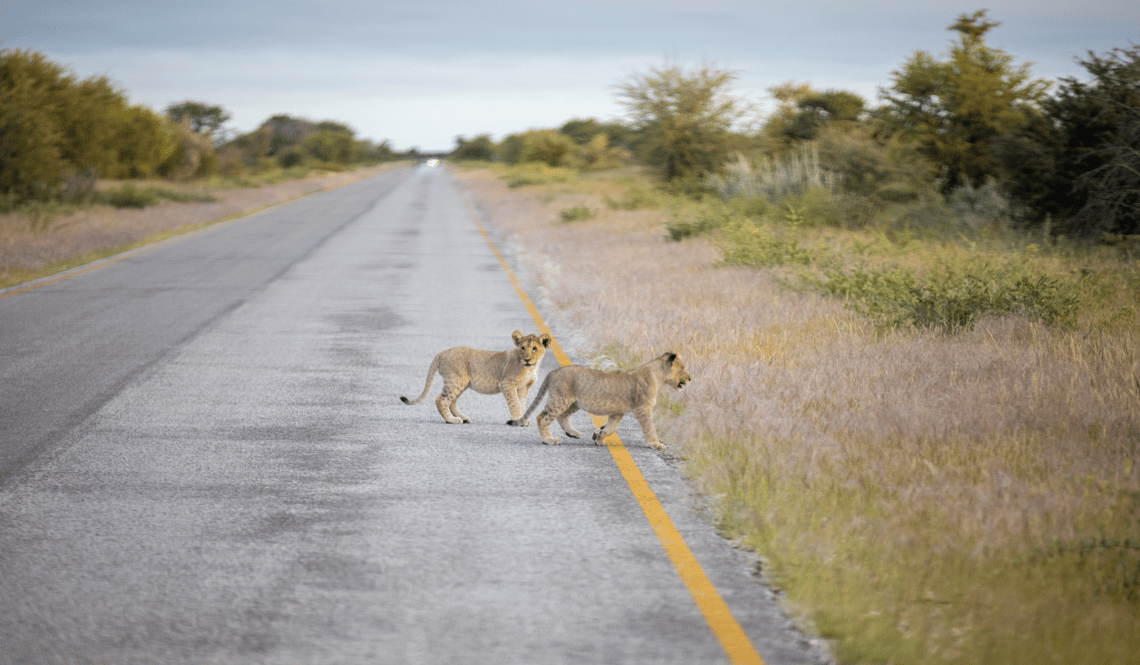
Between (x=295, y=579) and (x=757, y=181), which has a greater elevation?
(x=757, y=181)

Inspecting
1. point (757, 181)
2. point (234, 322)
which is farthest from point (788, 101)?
point (234, 322)

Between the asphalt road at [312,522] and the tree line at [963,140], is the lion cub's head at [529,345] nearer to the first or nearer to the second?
the asphalt road at [312,522]

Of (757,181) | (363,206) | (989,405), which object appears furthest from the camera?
(363,206)

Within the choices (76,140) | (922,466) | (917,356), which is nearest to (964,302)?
(917,356)

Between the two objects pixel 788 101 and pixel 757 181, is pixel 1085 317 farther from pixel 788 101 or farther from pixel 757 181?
pixel 788 101

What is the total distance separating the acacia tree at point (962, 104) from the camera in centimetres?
2934

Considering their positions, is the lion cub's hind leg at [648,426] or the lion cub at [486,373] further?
the lion cub at [486,373]

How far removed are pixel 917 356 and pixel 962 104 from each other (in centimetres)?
2361

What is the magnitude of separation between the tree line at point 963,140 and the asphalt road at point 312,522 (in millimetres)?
12976

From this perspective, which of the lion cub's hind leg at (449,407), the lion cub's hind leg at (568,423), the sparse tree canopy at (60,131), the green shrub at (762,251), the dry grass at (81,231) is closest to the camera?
the lion cub's hind leg at (568,423)

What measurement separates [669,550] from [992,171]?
26845mm

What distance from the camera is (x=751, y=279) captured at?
1481cm

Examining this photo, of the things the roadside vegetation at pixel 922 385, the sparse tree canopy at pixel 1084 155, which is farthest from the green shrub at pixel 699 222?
the sparse tree canopy at pixel 1084 155

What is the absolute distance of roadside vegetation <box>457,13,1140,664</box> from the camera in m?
4.32
